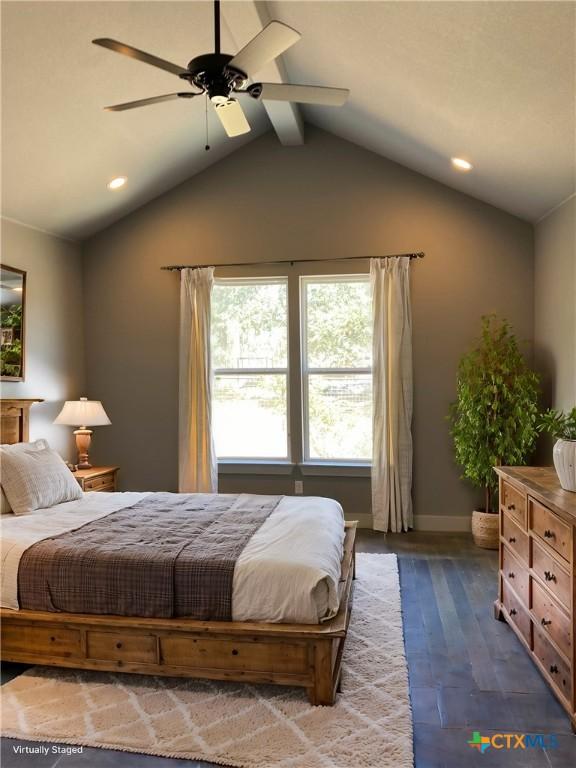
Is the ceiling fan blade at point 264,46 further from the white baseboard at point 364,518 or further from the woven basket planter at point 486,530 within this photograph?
the white baseboard at point 364,518

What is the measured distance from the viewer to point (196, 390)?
18.2 ft

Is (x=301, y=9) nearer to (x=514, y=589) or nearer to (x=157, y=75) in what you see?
(x=157, y=75)

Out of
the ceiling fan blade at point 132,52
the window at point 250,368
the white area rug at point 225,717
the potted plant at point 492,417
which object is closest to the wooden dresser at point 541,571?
the white area rug at point 225,717

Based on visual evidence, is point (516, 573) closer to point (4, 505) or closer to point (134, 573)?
point (134, 573)

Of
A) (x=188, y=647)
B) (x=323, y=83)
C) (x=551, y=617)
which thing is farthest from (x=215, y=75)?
(x=551, y=617)

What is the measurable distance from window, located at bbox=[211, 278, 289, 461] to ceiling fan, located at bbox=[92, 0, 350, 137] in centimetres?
279

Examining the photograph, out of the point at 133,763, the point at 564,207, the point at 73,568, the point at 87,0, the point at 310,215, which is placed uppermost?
the point at 87,0

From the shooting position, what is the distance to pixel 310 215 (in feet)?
18.0

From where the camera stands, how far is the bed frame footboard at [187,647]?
8.07ft

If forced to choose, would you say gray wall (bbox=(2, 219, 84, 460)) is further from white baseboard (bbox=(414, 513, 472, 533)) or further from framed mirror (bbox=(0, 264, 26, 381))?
white baseboard (bbox=(414, 513, 472, 533))

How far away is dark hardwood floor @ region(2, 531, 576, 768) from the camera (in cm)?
214

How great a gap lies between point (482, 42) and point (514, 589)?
2849 millimetres

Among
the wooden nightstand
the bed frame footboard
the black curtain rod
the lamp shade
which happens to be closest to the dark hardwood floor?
the bed frame footboard

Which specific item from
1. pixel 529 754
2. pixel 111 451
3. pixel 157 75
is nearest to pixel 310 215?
pixel 157 75
